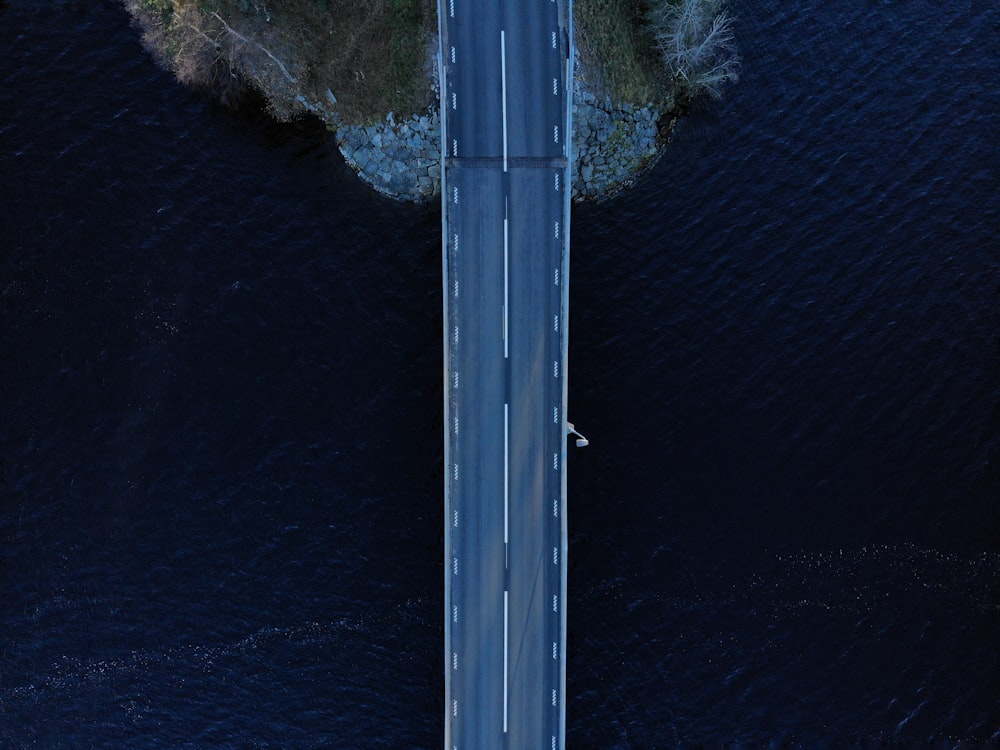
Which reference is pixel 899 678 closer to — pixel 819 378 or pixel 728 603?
pixel 728 603

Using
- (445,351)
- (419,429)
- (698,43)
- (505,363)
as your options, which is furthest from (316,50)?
(419,429)

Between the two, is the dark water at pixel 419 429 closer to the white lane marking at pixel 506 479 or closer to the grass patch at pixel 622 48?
the grass patch at pixel 622 48

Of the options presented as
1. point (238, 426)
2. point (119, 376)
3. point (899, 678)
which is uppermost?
point (119, 376)

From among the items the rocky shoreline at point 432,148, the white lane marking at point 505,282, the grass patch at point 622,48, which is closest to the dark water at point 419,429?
the rocky shoreline at point 432,148

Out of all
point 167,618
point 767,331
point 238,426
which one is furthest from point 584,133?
point 167,618

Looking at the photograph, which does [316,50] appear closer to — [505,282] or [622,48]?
[505,282]

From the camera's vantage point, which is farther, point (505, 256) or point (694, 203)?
point (694, 203)
